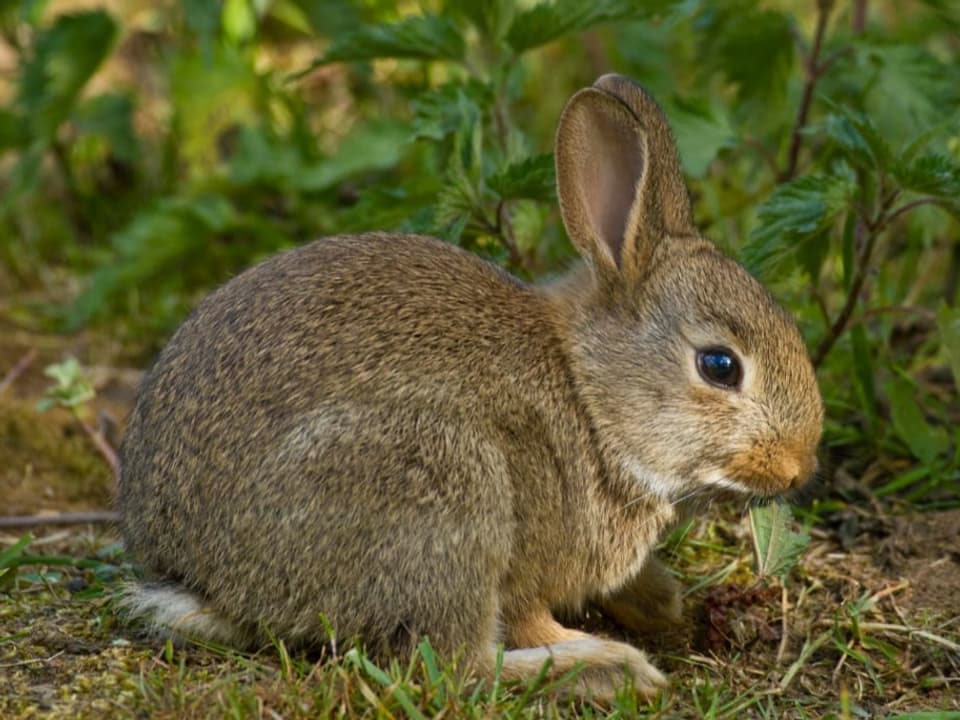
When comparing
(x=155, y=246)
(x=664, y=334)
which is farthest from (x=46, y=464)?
(x=664, y=334)

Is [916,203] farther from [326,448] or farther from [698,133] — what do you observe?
[326,448]

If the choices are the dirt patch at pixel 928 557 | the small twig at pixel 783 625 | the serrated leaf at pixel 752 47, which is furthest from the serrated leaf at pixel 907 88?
the small twig at pixel 783 625

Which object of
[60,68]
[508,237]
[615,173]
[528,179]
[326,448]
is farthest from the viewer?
[60,68]

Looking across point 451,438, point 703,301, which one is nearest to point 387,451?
point 451,438

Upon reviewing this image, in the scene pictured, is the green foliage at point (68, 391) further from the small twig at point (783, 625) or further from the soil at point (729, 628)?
the small twig at point (783, 625)

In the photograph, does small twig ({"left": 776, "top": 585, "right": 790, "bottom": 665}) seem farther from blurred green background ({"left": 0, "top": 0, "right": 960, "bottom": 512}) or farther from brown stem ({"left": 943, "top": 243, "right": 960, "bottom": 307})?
brown stem ({"left": 943, "top": 243, "right": 960, "bottom": 307})

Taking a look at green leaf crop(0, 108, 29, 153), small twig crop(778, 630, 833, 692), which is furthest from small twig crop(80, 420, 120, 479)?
small twig crop(778, 630, 833, 692)
